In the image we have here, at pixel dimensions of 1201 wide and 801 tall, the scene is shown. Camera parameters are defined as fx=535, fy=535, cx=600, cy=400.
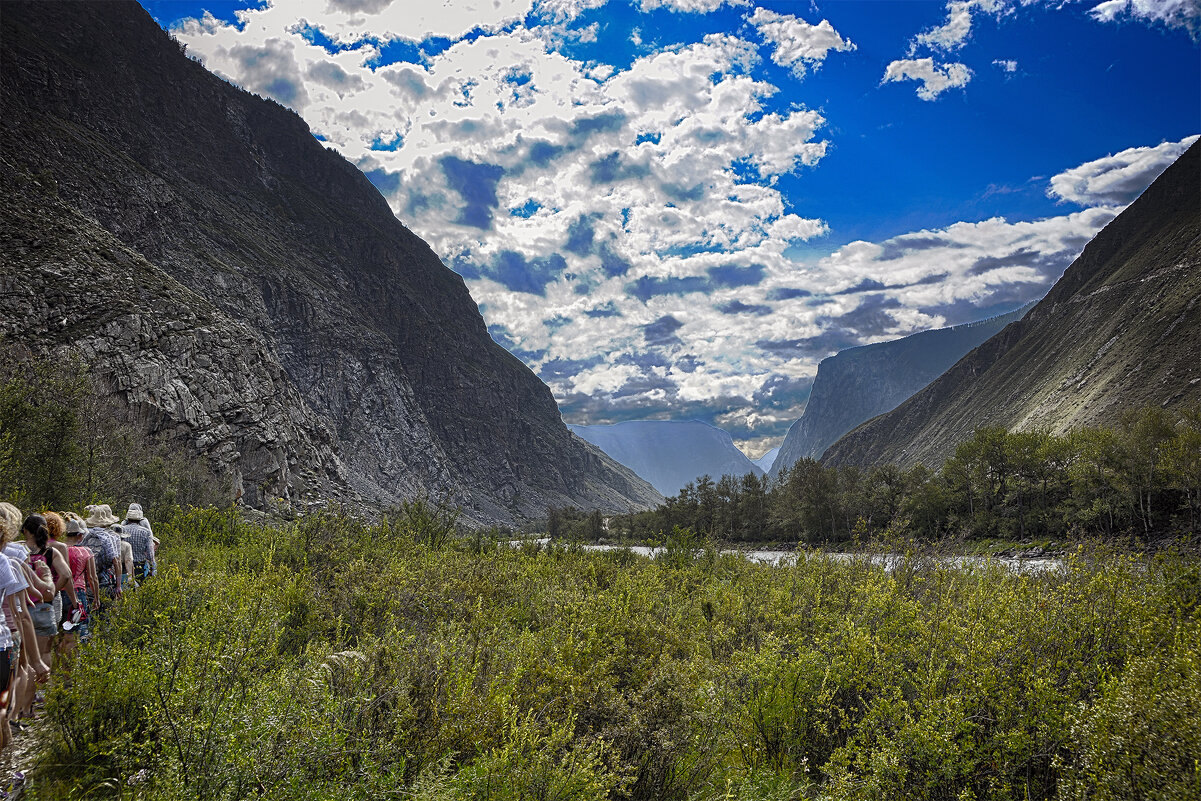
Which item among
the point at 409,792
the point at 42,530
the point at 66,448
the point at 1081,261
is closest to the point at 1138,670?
the point at 409,792

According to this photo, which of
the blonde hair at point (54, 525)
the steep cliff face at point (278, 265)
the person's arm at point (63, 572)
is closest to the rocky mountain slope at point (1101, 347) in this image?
the person's arm at point (63, 572)

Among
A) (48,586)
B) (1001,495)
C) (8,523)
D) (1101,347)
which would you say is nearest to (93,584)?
(48,586)

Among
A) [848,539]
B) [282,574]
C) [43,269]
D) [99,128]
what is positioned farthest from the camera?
[99,128]

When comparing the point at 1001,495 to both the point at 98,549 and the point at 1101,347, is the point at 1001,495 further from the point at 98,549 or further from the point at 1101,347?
the point at 98,549

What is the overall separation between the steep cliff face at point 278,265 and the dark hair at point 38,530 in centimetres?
3721

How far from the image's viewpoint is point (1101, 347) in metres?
86.8

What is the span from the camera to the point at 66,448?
1591 cm

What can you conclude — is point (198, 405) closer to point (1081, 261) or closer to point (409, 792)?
point (409, 792)

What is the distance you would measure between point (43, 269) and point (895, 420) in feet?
580

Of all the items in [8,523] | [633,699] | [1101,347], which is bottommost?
[633,699]

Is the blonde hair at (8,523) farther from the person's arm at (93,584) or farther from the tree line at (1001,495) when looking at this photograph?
the tree line at (1001,495)

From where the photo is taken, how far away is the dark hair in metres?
6.41

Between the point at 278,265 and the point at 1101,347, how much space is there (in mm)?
139915

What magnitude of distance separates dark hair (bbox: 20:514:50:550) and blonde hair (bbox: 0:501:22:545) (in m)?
1.38
